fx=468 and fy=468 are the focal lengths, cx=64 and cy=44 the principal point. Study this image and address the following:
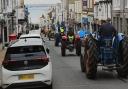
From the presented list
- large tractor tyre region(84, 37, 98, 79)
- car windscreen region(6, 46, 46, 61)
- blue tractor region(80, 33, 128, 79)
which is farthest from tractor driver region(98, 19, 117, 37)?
car windscreen region(6, 46, 46, 61)

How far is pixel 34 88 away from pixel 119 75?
3.74 metres

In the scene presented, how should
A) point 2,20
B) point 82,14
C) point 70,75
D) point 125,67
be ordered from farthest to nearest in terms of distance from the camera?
1. point 82,14
2. point 2,20
3. point 70,75
4. point 125,67

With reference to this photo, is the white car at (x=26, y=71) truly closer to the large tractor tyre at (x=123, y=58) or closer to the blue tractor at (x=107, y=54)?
the blue tractor at (x=107, y=54)

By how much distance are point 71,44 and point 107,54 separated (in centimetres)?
1454

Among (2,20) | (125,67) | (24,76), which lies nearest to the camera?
(24,76)

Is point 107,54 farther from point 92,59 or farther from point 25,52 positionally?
point 25,52

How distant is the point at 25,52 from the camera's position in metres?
14.7

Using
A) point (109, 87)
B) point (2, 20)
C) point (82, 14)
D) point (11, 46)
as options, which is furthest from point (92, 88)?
point (82, 14)

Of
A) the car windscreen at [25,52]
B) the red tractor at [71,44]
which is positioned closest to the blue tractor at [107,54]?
the car windscreen at [25,52]

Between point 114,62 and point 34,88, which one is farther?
point 114,62

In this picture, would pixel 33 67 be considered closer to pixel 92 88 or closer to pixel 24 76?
pixel 24 76

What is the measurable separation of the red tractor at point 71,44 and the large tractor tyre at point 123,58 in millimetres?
13562

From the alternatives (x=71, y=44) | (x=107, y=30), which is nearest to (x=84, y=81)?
(x=107, y=30)

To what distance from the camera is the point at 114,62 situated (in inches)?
672
